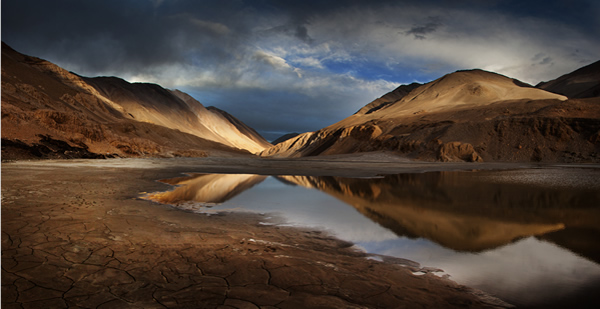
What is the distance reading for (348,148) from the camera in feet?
201

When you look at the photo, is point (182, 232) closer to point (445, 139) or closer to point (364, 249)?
point (364, 249)

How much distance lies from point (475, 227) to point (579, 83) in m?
119

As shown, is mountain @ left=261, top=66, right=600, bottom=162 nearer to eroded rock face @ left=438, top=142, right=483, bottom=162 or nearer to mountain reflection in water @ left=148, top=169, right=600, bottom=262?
eroded rock face @ left=438, top=142, right=483, bottom=162

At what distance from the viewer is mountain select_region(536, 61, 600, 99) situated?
274 ft

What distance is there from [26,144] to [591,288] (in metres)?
34.6

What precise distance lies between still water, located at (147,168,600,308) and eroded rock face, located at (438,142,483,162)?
2757 centimetres

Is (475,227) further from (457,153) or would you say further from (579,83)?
(579,83)

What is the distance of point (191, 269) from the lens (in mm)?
3783

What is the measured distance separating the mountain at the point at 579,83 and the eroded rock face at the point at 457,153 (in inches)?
2601

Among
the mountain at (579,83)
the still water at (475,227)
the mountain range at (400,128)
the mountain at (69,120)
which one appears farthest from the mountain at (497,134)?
the mountain at (579,83)

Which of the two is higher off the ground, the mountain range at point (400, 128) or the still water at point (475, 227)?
the mountain range at point (400, 128)

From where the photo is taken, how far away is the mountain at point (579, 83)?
83469 mm

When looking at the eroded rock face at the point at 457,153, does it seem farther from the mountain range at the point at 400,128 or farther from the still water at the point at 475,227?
the still water at the point at 475,227

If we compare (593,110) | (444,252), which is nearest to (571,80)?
(593,110)
